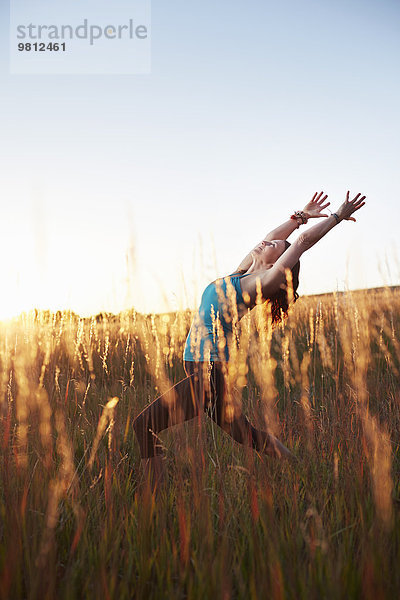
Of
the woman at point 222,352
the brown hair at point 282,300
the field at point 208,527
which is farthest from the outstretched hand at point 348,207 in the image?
the field at point 208,527

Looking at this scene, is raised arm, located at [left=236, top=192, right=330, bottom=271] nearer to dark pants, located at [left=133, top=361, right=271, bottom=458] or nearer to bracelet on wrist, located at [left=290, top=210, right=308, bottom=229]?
bracelet on wrist, located at [left=290, top=210, right=308, bottom=229]

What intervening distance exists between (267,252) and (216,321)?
522 millimetres

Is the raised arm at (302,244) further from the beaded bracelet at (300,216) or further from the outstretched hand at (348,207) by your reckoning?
the beaded bracelet at (300,216)

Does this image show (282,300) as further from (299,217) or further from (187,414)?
(187,414)

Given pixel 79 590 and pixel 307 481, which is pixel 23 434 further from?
pixel 307 481

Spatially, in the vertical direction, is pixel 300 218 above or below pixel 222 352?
above

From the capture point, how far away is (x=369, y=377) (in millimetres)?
4043

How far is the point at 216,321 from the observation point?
2.08m

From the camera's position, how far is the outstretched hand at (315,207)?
2.65 meters

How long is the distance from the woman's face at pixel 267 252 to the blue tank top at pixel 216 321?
A: 0.54 feet

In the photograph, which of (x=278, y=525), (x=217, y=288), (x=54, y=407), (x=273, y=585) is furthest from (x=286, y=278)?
(x=54, y=407)

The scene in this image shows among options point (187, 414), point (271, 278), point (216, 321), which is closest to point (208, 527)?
point (187, 414)

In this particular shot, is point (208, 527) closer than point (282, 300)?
Yes

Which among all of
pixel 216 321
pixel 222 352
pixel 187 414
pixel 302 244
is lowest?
pixel 187 414
